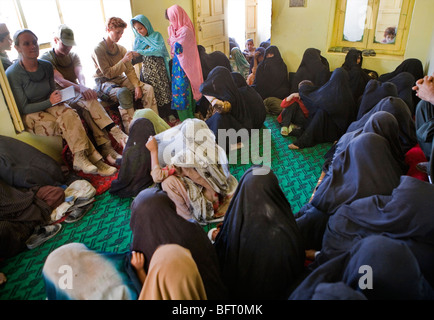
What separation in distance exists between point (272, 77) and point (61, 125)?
10.3 ft

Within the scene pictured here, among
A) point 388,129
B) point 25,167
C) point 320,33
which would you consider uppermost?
point 320,33

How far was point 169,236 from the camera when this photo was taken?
1.53 meters

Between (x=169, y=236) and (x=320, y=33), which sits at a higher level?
(x=320, y=33)

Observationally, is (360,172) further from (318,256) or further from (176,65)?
(176,65)

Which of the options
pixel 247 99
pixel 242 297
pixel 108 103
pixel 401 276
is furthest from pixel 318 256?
pixel 108 103

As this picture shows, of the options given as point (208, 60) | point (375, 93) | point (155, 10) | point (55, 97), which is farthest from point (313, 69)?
point (55, 97)

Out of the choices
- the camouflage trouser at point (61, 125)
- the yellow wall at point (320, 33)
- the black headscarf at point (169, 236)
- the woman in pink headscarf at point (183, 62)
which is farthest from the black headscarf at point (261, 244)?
the yellow wall at point (320, 33)

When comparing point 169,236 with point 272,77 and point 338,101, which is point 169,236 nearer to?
point 338,101

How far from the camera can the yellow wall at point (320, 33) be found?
13.6ft

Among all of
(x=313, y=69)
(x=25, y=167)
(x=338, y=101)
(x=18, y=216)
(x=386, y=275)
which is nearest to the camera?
(x=386, y=275)

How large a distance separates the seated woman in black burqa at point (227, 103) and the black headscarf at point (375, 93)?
1.23 metres

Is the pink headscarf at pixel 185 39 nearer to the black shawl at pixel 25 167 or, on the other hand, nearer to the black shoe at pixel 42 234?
the black shawl at pixel 25 167

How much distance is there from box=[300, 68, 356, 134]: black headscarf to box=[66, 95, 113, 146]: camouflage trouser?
245 cm

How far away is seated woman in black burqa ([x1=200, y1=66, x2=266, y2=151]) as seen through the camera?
3.75 m
